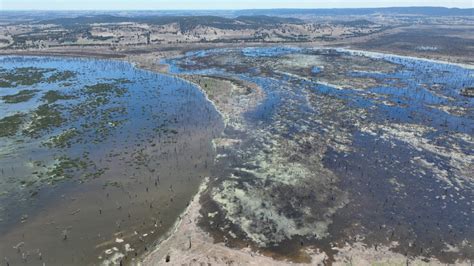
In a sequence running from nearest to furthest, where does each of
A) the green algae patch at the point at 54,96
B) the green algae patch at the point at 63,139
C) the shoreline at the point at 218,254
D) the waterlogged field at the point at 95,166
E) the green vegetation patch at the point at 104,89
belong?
the shoreline at the point at 218,254
the waterlogged field at the point at 95,166
the green algae patch at the point at 63,139
the green algae patch at the point at 54,96
the green vegetation patch at the point at 104,89

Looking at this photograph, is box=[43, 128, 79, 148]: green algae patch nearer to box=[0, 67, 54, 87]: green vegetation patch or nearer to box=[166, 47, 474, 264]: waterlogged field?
box=[166, 47, 474, 264]: waterlogged field

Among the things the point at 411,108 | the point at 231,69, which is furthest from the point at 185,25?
the point at 411,108

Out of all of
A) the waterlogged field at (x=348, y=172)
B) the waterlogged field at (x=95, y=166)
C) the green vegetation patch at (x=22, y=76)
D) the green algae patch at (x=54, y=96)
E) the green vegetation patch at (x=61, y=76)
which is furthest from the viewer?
the green vegetation patch at (x=61, y=76)

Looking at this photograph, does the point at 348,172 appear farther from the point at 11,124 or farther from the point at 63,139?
the point at 11,124

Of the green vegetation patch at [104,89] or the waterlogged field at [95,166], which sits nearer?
the waterlogged field at [95,166]

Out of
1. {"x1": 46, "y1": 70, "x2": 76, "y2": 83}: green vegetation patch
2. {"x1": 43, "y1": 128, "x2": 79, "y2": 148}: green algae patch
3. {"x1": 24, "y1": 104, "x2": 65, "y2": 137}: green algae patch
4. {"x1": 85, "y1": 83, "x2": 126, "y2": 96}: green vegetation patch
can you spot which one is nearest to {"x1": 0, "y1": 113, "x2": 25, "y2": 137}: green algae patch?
{"x1": 24, "y1": 104, "x2": 65, "y2": 137}: green algae patch

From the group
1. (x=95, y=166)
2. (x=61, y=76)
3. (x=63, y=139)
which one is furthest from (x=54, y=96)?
(x=95, y=166)

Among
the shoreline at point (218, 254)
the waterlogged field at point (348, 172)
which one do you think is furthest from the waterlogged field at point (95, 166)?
the waterlogged field at point (348, 172)

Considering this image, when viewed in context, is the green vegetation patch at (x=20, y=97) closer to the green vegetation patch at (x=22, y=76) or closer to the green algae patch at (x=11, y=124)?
the green vegetation patch at (x=22, y=76)
